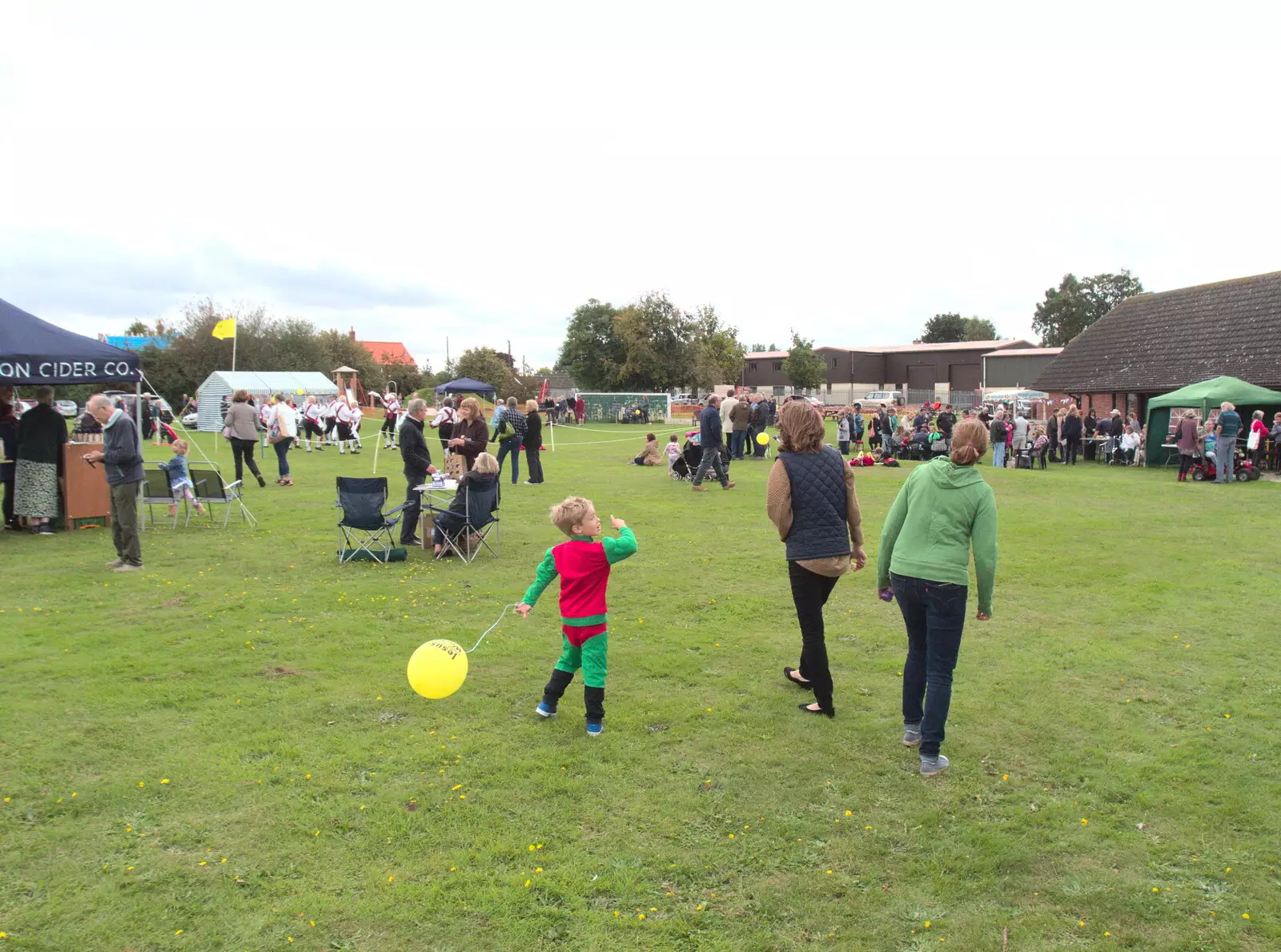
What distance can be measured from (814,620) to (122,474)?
7.27m

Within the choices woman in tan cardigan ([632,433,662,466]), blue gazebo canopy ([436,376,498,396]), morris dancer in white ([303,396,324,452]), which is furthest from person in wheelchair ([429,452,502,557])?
blue gazebo canopy ([436,376,498,396])

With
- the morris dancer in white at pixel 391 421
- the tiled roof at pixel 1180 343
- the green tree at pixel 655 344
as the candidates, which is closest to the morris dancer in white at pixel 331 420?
the morris dancer in white at pixel 391 421

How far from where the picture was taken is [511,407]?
1711 cm

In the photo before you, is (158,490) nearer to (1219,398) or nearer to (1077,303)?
(1219,398)

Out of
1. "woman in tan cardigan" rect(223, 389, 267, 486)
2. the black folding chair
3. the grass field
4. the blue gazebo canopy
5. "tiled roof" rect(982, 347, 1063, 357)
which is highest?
"tiled roof" rect(982, 347, 1063, 357)

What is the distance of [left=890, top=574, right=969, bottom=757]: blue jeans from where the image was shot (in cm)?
455

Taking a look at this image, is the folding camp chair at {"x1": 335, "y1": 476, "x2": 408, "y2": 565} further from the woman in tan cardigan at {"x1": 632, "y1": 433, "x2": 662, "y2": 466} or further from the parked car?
the parked car

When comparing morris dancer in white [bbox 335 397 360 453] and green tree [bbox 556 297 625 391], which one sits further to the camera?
green tree [bbox 556 297 625 391]

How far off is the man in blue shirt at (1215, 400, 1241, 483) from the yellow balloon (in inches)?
743

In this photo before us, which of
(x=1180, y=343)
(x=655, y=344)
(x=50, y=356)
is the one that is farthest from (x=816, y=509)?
(x=655, y=344)

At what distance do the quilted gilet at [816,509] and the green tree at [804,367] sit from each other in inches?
2715

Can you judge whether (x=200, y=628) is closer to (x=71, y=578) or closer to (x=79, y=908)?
(x=71, y=578)

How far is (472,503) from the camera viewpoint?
9.98 metres

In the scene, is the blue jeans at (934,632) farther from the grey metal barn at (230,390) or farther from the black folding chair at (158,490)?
the grey metal barn at (230,390)
